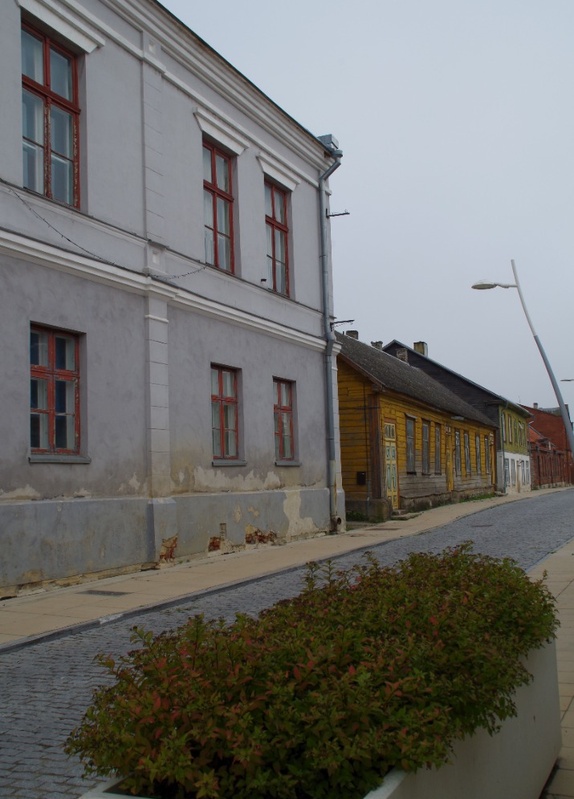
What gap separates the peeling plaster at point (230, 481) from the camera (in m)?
14.7

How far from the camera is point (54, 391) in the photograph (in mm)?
11703

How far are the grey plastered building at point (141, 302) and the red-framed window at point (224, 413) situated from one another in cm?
4

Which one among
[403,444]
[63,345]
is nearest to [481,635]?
[63,345]

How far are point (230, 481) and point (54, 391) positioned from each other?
15.5ft

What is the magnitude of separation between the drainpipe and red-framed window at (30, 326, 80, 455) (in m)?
8.33

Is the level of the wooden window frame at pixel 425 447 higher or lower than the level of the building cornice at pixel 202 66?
lower

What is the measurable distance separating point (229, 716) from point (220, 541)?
1271 centimetres

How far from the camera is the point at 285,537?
56.5 feet

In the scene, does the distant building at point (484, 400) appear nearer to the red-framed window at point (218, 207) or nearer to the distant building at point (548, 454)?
the distant building at point (548, 454)

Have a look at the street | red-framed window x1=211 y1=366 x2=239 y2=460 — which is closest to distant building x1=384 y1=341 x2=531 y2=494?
red-framed window x1=211 y1=366 x2=239 y2=460

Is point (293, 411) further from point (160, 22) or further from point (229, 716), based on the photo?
point (229, 716)

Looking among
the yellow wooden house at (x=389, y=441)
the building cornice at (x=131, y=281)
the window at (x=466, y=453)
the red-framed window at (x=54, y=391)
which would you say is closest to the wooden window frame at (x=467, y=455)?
the window at (x=466, y=453)

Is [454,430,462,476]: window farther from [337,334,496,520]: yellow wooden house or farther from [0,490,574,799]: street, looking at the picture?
[0,490,574,799]: street

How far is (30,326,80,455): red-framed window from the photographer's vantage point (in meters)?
11.4
